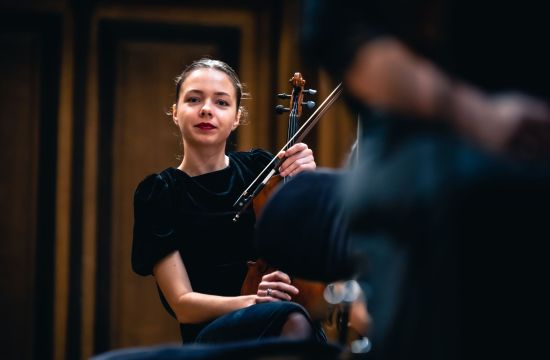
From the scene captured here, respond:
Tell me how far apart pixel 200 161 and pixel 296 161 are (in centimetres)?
28

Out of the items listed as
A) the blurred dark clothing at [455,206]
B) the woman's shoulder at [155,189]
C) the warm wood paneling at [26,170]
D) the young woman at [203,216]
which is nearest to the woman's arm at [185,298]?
the young woman at [203,216]

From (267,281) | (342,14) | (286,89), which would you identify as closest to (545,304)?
(342,14)

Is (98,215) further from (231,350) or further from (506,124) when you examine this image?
(506,124)

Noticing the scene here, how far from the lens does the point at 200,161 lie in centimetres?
213

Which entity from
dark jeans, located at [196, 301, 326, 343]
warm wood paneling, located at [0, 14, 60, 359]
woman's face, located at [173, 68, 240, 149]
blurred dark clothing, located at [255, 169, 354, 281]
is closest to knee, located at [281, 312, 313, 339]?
dark jeans, located at [196, 301, 326, 343]

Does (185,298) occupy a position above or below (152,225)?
below

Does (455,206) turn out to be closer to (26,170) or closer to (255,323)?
(255,323)

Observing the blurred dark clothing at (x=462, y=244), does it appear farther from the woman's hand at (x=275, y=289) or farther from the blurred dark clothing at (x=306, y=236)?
the woman's hand at (x=275, y=289)

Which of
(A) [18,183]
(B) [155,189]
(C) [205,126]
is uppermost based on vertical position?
(C) [205,126]

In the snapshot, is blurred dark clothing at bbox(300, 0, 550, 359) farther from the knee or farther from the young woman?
the young woman

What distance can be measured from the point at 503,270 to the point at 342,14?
0.26 metres

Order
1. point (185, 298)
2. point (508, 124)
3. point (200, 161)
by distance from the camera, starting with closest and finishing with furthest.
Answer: point (508, 124), point (185, 298), point (200, 161)

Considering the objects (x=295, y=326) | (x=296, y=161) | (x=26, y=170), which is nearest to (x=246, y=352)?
(x=295, y=326)

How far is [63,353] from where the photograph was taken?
3.78 meters
